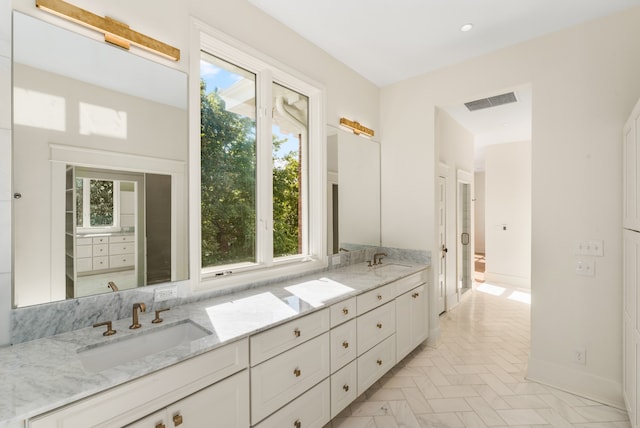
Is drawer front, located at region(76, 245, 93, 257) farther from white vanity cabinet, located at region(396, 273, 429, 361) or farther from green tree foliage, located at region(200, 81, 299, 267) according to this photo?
white vanity cabinet, located at region(396, 273, 429, 361)

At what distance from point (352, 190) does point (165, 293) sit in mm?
2043

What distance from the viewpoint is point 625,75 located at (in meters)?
2.22

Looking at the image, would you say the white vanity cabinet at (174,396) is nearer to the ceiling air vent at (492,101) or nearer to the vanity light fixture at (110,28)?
the vanity light fixture at (110,28)

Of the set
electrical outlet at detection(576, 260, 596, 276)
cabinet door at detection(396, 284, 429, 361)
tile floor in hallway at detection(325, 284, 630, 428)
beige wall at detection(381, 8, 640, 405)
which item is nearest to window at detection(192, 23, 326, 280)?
cabinet door at detection(396, 284, 429, 361)

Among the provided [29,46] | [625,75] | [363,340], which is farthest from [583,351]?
[29,46]

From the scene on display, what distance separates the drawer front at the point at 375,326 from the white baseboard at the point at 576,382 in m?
1.27

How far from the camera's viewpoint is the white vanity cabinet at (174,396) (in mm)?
965

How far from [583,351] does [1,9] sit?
13.5 feet

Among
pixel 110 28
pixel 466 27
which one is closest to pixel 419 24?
pixel 466 27

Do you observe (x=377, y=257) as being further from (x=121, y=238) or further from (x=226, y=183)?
(x=121, y=238)

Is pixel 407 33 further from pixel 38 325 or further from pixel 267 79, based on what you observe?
pixel 38 325

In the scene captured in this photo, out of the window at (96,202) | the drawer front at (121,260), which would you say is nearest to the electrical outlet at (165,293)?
the drawer front at (121,260)

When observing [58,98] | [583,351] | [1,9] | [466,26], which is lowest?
[583,351]

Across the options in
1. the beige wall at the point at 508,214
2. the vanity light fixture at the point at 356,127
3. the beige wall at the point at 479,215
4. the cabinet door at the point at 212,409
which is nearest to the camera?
the cabinet door at the point at 212,409
